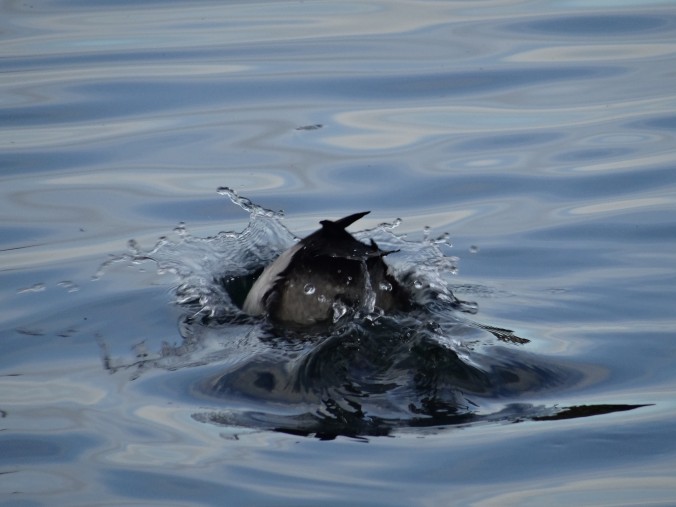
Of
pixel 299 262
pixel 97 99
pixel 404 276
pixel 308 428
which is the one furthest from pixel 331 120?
pixel 308 428

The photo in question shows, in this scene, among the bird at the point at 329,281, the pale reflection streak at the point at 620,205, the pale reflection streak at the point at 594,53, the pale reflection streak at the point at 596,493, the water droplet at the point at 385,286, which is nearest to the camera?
the pale reflection streak at the point at 596,493

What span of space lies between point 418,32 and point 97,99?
364 cm

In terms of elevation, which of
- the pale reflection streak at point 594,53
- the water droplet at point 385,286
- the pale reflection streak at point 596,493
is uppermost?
the pale reflection streak at point 594,53

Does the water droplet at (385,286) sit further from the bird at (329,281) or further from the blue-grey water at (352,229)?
the blue-grey water at (352,229)

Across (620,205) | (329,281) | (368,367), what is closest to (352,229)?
(620,205)

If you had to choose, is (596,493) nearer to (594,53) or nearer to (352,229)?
(352,229)

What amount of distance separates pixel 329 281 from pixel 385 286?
31cm

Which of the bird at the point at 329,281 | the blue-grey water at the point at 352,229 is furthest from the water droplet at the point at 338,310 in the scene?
the blue-grey water at the point at 352,229

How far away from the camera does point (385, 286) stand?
6055 millimetres

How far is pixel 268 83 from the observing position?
440 inches

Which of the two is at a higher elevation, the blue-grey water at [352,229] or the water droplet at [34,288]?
the blue-grey water at [352,229]

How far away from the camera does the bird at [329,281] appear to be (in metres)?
5.80

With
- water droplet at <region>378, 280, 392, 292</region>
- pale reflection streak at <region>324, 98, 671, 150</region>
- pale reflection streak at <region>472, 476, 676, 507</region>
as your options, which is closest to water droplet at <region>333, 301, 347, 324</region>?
water droplet at <region>378, 280, 392, 292</region>

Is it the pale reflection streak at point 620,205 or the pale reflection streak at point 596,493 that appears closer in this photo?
the pale reflection streak at point 596,493
